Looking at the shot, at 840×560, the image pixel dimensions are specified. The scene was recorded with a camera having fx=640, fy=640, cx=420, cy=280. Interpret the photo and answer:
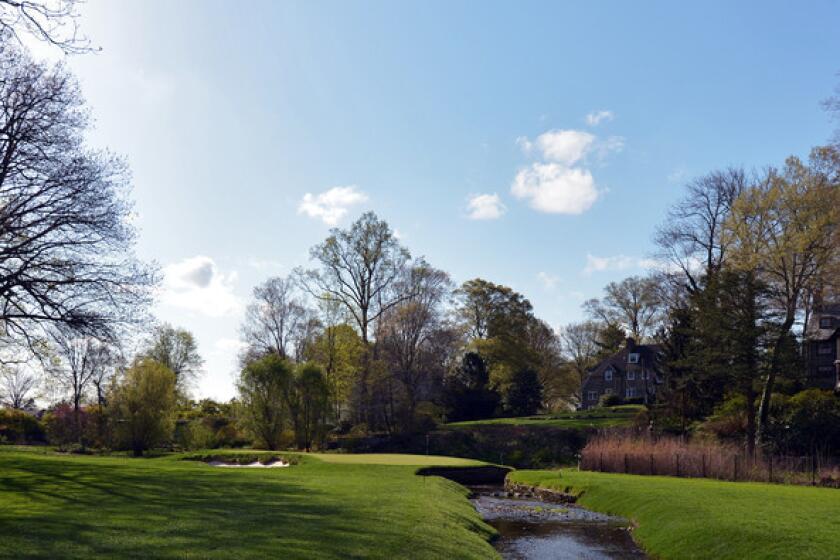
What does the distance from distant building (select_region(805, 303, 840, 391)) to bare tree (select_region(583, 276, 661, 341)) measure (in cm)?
1804

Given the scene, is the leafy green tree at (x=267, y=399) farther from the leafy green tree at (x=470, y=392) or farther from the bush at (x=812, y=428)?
the bush at (x=812, y=428)

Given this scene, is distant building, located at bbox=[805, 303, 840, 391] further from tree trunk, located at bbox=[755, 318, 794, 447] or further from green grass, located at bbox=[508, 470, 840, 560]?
green grass, located at bbox=[508, 470, 840, 560]

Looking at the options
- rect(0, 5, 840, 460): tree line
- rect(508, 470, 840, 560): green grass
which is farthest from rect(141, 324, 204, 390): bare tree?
rect(508, 470, 840, 560): green grass

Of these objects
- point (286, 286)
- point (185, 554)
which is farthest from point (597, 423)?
point (185, 554)

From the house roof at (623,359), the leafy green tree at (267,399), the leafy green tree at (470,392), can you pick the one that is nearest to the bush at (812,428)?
the leafy green tree at (470,392)

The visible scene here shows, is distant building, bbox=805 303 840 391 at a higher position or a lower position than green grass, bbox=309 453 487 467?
higher

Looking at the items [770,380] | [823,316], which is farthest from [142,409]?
[823,316]

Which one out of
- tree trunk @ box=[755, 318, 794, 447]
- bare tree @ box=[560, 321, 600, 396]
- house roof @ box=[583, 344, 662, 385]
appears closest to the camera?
tree trunk @ box=[755, 318, 794, 447]

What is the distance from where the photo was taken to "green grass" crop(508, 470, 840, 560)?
13.0 metres

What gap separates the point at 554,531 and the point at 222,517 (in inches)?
405

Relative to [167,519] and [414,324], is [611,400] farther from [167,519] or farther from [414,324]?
[167,519]

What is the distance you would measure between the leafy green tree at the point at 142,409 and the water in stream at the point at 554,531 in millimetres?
24999

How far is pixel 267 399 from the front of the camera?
1699 inches

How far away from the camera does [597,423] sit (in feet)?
161
